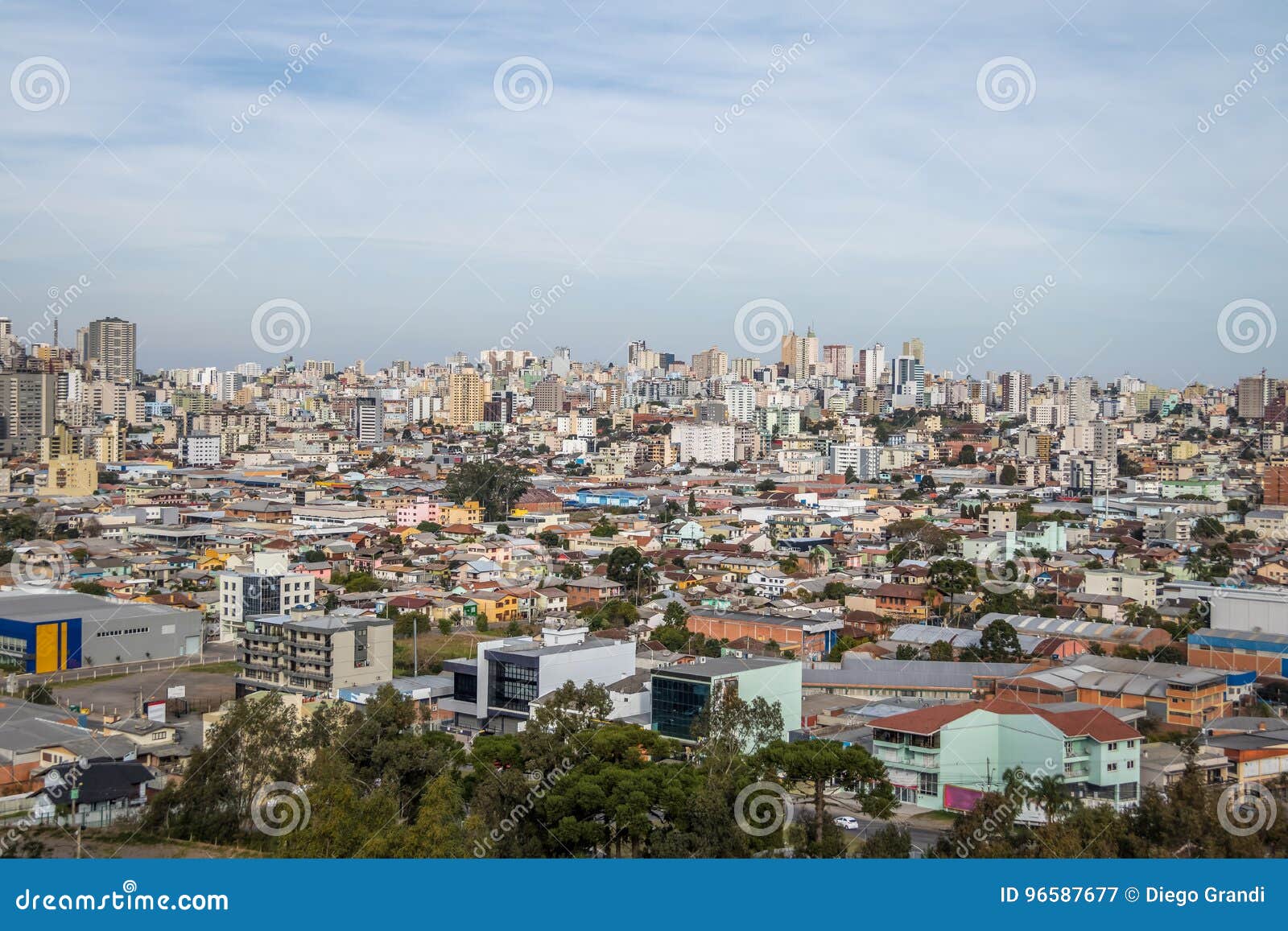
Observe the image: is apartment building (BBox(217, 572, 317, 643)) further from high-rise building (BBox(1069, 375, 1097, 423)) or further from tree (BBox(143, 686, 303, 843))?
high-rise building (BBox(1069, 375, 1097, 423))

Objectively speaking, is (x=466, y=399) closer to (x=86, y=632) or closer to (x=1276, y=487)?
(x=1276, y=487)

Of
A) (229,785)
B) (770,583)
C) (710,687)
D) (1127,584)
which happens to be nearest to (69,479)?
(770,583)

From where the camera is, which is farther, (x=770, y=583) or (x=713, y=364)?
(x=713, y=364)

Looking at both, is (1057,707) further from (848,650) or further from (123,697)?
(123,697)

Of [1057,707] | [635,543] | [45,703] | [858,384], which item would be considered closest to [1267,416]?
[858,384]

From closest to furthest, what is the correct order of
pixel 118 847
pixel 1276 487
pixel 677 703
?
1. pixel 118 847
2. pixel 677 703
3. pixel 1276 487

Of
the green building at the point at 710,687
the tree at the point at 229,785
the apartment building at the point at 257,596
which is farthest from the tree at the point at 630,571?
the tree at the point at 229,785

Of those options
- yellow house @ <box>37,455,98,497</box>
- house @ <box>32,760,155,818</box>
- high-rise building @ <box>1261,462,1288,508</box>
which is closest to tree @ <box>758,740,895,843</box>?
house @ <box>32,760,155,818</box>
